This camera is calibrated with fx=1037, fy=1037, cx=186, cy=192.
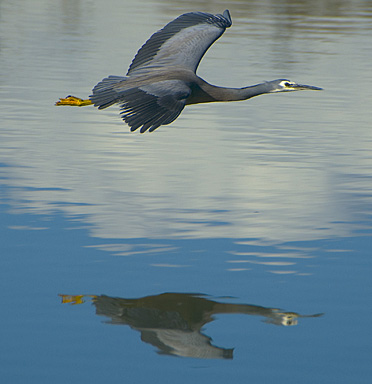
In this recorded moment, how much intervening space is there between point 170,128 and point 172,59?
2597 millimetres

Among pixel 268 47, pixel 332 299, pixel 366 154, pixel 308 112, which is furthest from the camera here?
pixel 268 47

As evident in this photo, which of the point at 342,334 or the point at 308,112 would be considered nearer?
the point at 342,334

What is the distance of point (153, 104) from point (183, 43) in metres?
2.85

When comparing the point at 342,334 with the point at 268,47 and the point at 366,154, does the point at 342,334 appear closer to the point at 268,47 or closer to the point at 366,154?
the point at 366,154

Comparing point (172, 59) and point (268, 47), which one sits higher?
point (172, 59)

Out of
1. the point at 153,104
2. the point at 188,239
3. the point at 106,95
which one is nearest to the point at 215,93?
the point at 106,95

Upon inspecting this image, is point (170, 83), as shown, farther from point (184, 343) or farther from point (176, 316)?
point (184, 343)

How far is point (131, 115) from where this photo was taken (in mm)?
9531

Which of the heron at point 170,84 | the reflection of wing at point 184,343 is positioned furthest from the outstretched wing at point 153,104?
the reflection of wing at point 184,343

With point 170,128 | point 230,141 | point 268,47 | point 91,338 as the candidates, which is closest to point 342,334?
point 91,338

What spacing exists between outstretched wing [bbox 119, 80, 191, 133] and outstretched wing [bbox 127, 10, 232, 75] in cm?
158

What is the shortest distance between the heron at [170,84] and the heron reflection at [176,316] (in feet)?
6.99

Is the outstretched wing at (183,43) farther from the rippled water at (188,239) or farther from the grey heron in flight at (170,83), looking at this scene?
the rippled water at (188,239)

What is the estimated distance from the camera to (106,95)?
34.4 feet
